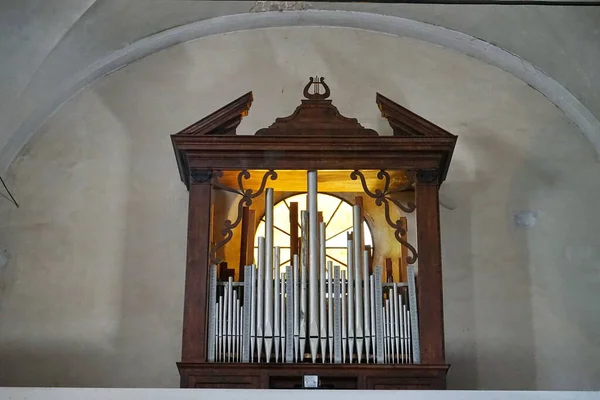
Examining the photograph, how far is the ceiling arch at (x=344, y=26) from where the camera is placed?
9.00 m

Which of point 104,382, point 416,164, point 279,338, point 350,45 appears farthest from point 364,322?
point 350,45

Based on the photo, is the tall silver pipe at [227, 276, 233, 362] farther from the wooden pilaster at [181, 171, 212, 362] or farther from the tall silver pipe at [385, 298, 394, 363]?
the tall silver pipe at [385, 298, 394, 363]

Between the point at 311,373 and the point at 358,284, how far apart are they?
A: 72 cm

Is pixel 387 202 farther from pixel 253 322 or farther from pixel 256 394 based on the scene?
pixel 256 394

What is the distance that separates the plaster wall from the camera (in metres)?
8.28

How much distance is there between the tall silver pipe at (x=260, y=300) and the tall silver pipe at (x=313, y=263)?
1.09ft

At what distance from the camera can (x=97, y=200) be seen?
875 cm

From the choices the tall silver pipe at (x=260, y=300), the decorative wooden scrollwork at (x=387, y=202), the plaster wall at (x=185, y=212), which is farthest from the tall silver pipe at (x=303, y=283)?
the plaster wall at (x=185, y=212)

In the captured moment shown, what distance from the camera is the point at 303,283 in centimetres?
751

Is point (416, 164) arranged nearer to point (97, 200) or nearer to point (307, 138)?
point (307, 138)

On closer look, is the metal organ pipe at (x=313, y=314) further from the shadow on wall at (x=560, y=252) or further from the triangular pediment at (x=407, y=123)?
the shadow on wall at (x=560, y=252)

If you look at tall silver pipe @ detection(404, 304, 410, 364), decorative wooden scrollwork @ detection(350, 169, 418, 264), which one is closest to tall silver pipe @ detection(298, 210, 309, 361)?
decorative wooden scrollwork @ detection(350, 169, 418, 264)

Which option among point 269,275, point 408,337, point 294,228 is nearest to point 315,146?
point 294,228

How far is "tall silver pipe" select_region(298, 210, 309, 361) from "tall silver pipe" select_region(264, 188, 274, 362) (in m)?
0.21
